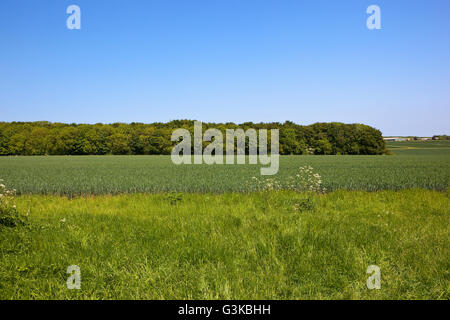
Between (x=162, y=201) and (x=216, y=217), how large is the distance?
3160mm

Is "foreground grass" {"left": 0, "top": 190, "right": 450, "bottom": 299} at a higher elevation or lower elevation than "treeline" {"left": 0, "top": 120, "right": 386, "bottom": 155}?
lower

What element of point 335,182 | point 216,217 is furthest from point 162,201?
point 335,182

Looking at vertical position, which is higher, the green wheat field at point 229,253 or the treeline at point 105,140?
the treeline at point 105,140

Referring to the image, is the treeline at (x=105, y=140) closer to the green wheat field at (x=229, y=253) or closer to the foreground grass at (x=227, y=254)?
the green wheat field at (x=229, y=253)

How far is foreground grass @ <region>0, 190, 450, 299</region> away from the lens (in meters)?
3.66

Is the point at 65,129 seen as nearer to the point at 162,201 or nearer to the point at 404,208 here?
the point at 162,201

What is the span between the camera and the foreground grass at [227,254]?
3.66 meters

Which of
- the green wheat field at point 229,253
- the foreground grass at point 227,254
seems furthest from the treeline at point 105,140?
the foreground grass at point 227,254

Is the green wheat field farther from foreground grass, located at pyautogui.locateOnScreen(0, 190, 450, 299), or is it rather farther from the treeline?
the treeline

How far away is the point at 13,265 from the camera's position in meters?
4.34

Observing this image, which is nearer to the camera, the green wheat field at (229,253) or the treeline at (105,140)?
the green wheat field at (229,253)

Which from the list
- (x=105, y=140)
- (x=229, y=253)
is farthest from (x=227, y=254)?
(x=105, y=140)

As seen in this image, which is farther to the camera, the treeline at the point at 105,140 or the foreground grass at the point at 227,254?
the treeline at the point at 105,140

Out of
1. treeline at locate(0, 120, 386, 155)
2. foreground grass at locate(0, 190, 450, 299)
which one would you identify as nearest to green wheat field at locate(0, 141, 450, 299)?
foreground grass at locate(0, 190, 450, 299)
